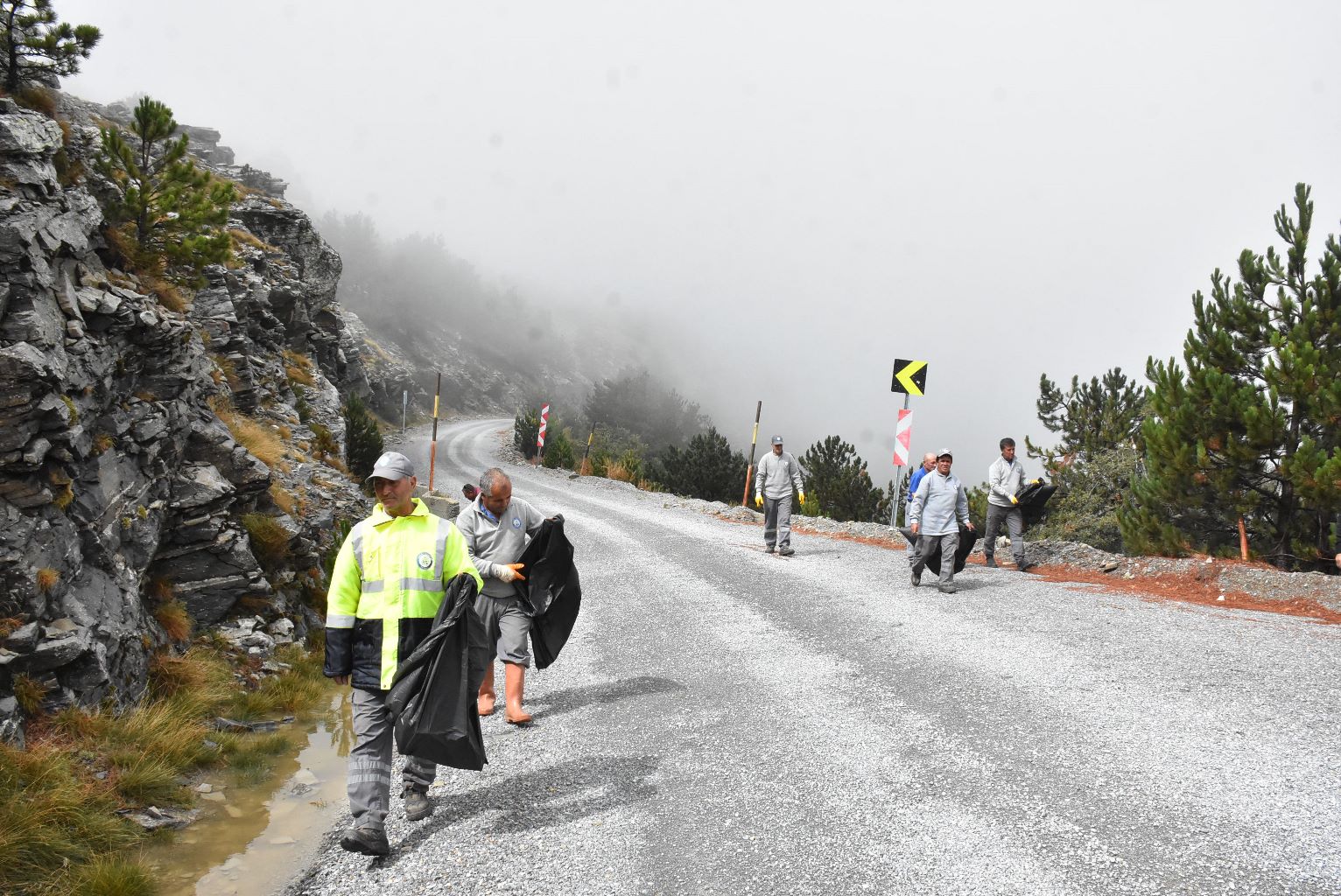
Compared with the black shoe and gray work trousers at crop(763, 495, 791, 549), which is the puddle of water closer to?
the black shoe

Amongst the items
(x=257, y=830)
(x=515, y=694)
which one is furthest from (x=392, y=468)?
(x=257, y=830)

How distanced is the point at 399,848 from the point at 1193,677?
564 cm

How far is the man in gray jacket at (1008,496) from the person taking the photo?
1102cm

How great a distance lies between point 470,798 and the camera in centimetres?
488

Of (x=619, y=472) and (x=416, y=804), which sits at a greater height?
(x=619, y=472)

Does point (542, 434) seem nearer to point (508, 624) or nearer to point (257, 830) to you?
point (508, 624)

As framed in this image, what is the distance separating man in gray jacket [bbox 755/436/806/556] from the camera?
1226 centimetres

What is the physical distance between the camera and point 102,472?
700 cm

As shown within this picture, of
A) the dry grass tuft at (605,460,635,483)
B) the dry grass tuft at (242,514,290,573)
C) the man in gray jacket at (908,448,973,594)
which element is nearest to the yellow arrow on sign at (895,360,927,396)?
the man in gray jacket at (908,448,973,594)

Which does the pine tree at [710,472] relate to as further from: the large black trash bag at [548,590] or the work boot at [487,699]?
the large black trash bag at [548,590]

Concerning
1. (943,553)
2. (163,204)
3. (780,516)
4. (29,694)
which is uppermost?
(163,204)

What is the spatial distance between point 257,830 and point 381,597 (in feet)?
7.53

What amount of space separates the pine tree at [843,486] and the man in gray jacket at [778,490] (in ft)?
37.9

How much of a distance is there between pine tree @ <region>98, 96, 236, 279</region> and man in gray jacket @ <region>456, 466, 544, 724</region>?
684cm
